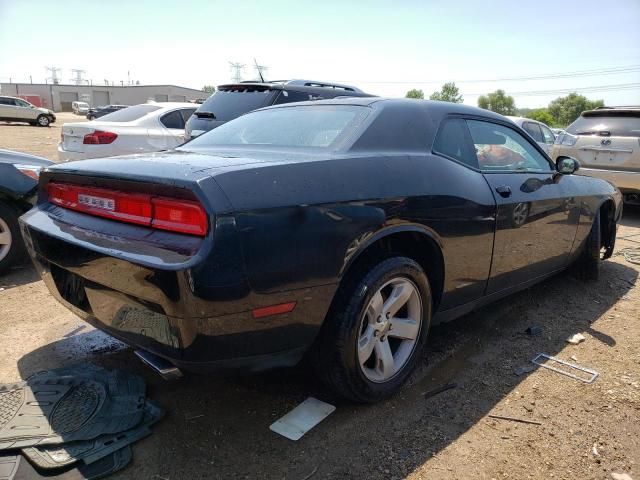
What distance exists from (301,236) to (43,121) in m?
36.6

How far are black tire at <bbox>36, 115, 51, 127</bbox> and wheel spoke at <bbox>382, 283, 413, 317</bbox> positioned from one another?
36.4m

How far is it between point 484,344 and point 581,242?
158cm

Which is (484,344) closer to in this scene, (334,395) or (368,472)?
(334,395)

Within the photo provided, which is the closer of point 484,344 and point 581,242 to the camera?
point 484,344

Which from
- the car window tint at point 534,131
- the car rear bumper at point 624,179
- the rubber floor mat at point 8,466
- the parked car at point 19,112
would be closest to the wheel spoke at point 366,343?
the rubber floor mat at point 8,466

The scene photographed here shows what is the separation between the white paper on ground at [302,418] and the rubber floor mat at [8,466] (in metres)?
1.05

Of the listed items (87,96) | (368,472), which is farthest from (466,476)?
(87,96)

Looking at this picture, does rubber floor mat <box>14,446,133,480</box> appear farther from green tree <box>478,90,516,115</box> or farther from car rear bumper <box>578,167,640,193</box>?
green tree <box>478,90,516,115</box>

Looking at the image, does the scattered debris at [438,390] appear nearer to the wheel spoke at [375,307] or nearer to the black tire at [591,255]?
the wheel spoke at [375,307]

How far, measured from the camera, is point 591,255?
4363 mm

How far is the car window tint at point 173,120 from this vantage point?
7.70 meters

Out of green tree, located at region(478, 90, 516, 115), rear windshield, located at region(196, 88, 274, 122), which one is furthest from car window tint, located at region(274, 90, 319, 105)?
green tree, located at region(478, 90, 516, 115)

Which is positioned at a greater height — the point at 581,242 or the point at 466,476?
the point at 581,242

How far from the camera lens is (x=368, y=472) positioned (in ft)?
6.66
